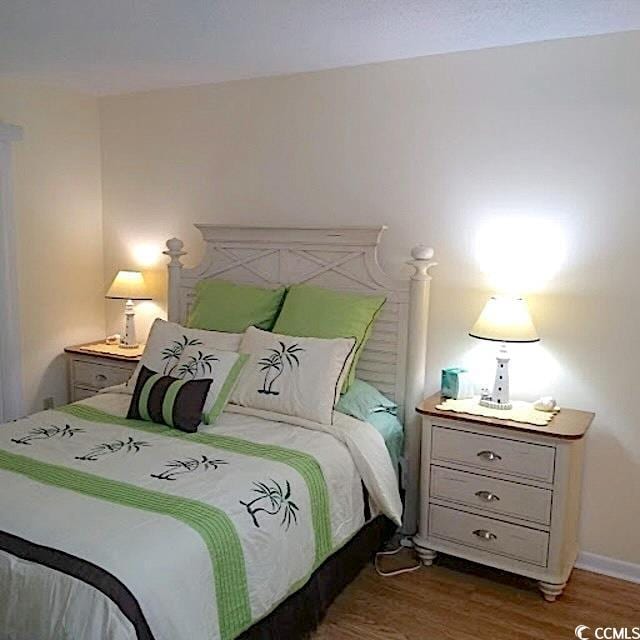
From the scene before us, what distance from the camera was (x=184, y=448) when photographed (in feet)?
7.60

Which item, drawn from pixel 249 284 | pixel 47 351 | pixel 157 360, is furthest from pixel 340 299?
pixel 47 351

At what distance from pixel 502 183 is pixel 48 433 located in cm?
223

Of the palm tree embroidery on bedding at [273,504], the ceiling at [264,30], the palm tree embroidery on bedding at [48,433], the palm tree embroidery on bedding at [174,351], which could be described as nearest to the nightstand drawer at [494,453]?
the palm tree embroidery on bedding at [273,504]

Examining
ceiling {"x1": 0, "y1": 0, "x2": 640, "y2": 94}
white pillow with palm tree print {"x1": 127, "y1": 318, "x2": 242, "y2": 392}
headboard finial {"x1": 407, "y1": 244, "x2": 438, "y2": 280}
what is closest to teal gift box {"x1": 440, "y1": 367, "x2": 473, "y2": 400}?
headboard finial {"x1": 407, "y1": 244, "x2": 438, "y2": 280}

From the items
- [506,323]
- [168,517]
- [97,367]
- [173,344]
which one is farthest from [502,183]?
[97,367]

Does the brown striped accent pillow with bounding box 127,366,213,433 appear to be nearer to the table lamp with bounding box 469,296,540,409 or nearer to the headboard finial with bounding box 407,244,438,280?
the headboard finial with bounding box 407,244,438,280

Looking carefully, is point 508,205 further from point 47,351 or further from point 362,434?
point 47,351

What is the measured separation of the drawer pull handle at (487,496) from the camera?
2617 millimetres

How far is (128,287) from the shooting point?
384 centimetres

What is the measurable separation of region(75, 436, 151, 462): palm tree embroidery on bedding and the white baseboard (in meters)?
2.00

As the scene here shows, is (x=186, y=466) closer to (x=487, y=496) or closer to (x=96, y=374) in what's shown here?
(x=487, y=496)

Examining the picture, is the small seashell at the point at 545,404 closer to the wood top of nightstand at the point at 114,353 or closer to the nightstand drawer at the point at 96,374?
the wood top of nightstand at the point at 114,353

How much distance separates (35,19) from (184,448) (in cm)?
182

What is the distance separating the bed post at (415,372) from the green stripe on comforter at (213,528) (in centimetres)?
137
